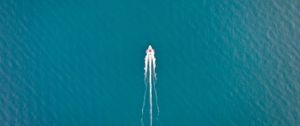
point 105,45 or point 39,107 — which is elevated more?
point 105,45

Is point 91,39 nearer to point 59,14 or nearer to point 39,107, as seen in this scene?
point 59,14

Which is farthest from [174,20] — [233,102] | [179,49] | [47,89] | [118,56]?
[47,89]

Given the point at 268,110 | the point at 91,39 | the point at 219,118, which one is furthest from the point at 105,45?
the point at 268,110

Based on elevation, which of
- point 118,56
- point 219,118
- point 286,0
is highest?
point 286,0

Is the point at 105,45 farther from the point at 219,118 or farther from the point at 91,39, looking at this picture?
the point at 219,118

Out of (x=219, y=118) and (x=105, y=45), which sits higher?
(x=105, y=45)
